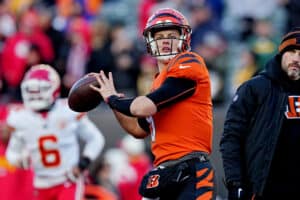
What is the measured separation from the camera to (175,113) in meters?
6.93

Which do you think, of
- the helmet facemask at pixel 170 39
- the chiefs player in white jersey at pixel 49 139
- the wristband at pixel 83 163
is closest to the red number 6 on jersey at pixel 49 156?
the chiefs player in white jersey at pixel 49 139

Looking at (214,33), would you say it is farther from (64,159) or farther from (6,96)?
(64,159)

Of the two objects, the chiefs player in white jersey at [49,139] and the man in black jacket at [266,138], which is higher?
the man in black jacket at [266,138]

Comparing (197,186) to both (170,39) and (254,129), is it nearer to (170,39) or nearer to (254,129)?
(254,129)

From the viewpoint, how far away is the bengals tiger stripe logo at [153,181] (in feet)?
22.7

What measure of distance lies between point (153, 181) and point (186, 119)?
461mm

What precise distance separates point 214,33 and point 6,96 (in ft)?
9.33

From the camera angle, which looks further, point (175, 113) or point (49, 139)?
point (49, 139)

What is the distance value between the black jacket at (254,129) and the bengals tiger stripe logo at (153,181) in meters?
0.47

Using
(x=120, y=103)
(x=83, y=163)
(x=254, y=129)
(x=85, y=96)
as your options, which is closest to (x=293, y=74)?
(x=254, y=129)

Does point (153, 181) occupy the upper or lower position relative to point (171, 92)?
lower

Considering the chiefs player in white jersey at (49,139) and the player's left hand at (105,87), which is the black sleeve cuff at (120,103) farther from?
the chiefs player in white jersey at (49,139)

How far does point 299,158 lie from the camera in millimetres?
6781

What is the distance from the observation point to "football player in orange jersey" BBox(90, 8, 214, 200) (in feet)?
22.3
